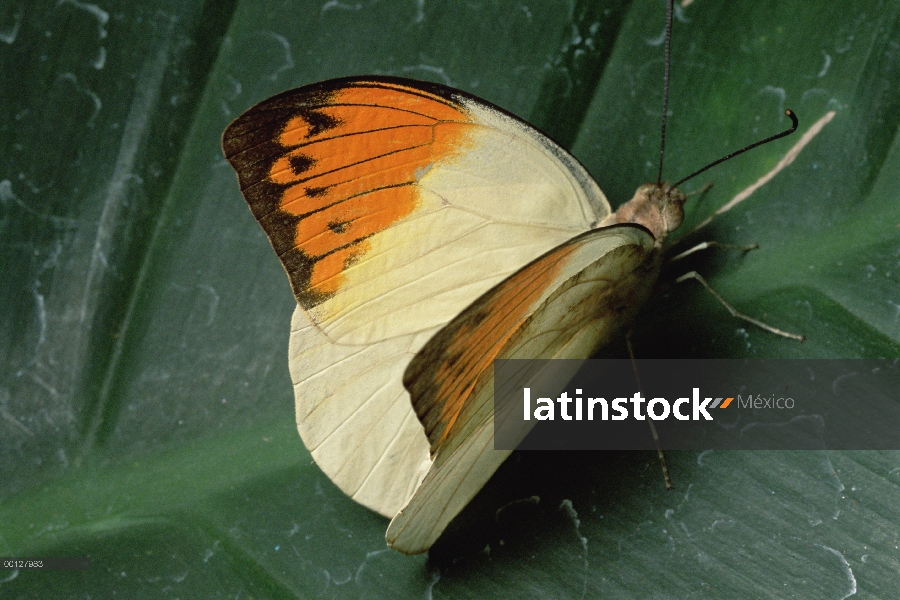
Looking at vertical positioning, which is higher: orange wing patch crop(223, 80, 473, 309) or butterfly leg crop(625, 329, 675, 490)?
orange wing patch crop(223, 80, 473, 309)

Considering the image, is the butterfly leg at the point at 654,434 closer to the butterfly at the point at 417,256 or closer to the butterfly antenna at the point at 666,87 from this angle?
the butterfly at the point at 417,256

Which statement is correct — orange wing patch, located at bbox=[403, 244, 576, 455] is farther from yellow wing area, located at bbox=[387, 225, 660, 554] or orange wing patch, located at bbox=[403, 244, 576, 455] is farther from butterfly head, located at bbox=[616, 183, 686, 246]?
butterfly head, located at bbox=[616, 183, 686, 246]

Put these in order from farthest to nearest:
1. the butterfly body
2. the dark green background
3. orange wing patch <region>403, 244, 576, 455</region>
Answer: the dark green background < the butterfly body < orange wing patch <region>403, 244, 576, 455</region>

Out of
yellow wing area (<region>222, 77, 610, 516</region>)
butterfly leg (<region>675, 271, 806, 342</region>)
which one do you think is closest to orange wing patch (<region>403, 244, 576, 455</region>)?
yellow wing area (<region>222, 77, 610, 516</region>)

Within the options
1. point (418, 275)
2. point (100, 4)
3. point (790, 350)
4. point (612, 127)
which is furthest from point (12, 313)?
point (790, 350)

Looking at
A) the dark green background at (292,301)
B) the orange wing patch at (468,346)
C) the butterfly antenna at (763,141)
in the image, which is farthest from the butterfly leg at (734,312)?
the orange wing patch at (468,346)

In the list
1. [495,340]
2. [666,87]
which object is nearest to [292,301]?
[495,340]

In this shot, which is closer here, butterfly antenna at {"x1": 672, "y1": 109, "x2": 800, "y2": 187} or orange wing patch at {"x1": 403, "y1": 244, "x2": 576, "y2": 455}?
orange wing patch at {"x1": 403, "y1": 244, "x2": 576, "y2": 455}

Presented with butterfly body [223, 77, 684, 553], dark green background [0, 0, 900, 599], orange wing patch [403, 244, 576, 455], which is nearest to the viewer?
orange wing patch [403, 244, 576, 455]

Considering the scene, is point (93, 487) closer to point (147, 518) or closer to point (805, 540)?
point (147, 518)
